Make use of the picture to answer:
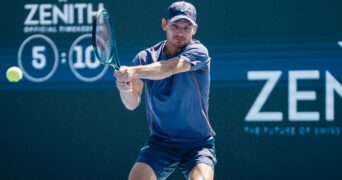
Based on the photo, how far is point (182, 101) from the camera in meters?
4.78

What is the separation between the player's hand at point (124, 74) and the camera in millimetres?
4234

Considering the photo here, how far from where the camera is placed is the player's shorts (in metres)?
4.72

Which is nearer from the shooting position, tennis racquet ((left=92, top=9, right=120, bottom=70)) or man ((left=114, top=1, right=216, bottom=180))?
tennis racquet ((left=92, top=9, right=120, bottom=70))

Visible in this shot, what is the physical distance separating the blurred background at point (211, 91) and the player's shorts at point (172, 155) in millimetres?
1754

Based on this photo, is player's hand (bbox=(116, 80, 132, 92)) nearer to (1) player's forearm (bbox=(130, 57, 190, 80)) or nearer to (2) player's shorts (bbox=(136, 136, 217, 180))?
(1) player's forearm (bbox=(130, 57, 190, 80))

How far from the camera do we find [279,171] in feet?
21.4

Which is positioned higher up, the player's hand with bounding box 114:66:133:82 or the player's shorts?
the player's hand with bounding box 114:66:133:82

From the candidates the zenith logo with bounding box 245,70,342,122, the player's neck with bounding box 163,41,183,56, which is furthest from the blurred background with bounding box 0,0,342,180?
the player's neck with bounding box 163,41,183,56

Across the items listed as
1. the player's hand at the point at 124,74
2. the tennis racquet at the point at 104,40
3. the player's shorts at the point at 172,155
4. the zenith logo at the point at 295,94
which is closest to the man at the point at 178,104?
the player's shorts at the point at 172,155

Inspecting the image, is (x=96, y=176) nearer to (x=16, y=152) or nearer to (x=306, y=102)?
(x=16, y=152)

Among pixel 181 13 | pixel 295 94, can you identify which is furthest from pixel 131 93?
pixel 295 94

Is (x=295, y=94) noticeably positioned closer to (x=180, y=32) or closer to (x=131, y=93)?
(x=180, y=32)

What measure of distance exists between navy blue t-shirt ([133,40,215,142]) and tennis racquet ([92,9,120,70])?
0.98 ft

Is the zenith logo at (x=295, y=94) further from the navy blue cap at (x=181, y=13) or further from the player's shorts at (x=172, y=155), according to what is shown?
the navy blue cap at (x=181, y=13)
